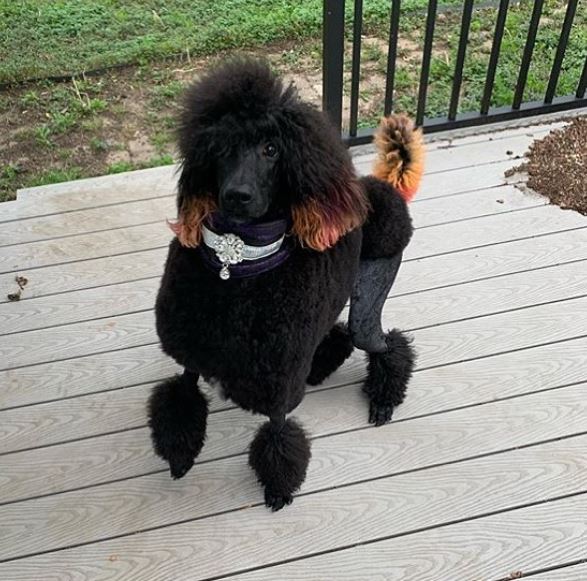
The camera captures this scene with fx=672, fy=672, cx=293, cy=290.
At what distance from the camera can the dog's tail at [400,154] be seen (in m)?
1.55

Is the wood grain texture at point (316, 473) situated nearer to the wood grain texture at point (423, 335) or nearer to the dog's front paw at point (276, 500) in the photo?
the dog's front paw at point (276, 500)

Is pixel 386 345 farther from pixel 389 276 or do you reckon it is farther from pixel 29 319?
pixel 29 319

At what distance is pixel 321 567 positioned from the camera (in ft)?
4.76

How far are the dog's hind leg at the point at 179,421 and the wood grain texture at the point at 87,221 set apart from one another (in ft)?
3.02

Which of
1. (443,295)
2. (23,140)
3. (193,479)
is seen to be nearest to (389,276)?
(443,295)

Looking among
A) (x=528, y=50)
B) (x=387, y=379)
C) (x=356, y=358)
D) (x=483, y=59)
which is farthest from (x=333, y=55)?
(x=483, y=59)

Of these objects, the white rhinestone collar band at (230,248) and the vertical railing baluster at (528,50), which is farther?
the vertical railing baluster at (528,50)

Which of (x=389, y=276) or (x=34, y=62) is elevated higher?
(x=389, y=276)

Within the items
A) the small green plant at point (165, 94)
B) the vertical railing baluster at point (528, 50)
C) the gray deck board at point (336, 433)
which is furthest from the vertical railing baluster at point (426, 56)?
the small green plant at point (165, 94)

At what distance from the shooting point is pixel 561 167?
251 cm

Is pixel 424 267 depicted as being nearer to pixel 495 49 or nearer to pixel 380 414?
pixel 380 414

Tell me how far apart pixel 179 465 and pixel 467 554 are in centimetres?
68

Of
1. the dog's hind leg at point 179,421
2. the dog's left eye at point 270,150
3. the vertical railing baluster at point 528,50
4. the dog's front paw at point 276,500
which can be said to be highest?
the dog's left eye at point 270,150

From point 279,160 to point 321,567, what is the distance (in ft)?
2.88
